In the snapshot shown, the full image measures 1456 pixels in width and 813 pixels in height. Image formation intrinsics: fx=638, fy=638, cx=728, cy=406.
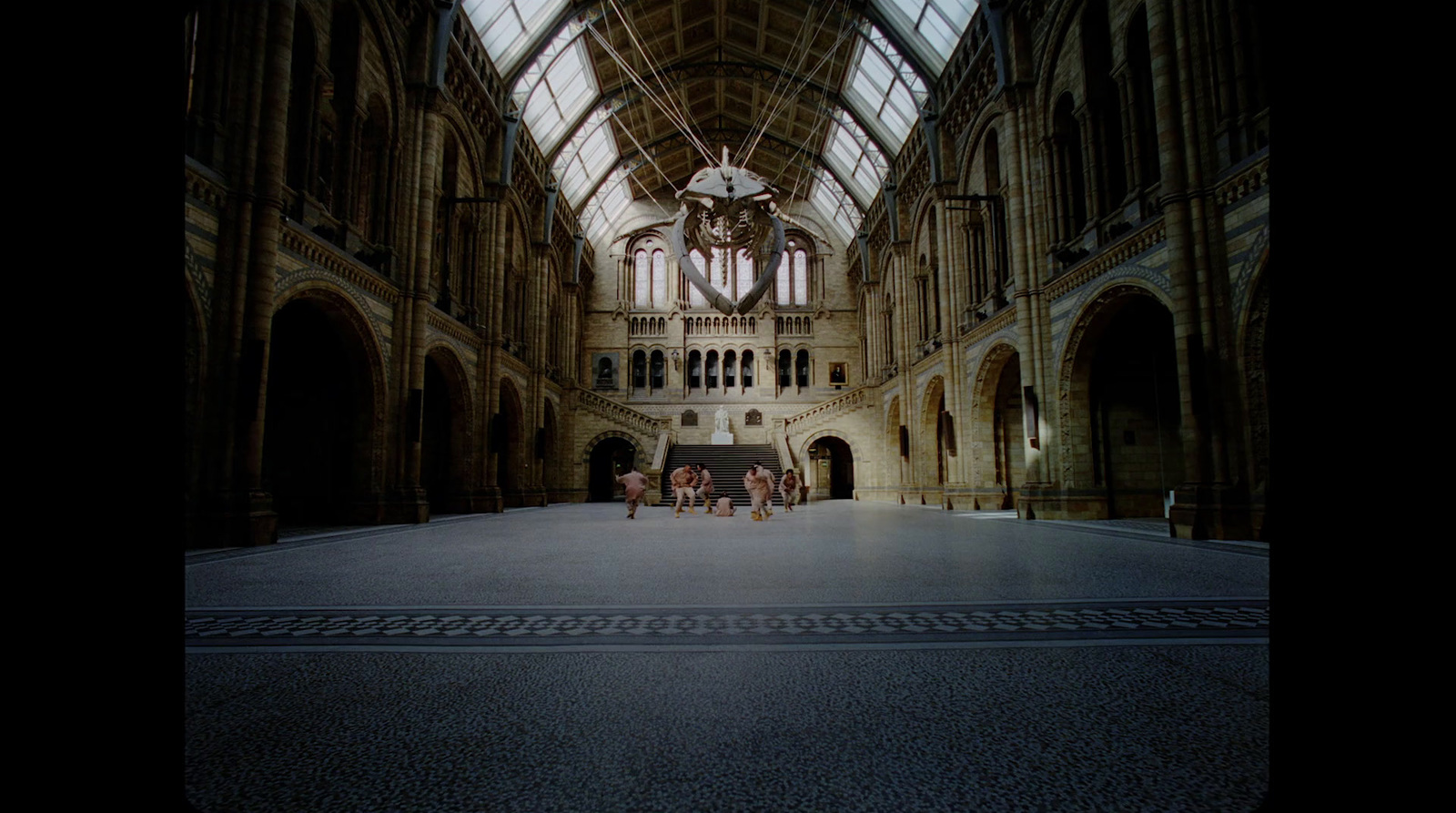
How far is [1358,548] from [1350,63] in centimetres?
70

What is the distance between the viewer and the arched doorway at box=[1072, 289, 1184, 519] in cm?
1383

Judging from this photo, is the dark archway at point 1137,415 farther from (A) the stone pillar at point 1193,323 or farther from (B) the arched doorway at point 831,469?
(B) the arched doorway at point 831,469

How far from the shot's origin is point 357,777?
1.85 m

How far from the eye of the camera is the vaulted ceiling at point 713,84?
20.3 metres

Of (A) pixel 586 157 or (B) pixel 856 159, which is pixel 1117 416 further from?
(A) pixel 586 157

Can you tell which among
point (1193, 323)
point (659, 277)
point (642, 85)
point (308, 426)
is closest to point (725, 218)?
point (642, 85)

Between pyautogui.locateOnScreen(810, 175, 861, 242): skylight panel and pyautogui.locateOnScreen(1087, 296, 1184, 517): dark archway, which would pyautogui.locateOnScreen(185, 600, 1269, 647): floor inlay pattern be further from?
pyautogui.locateOnScreen(810, 175, 861, 242): skylight panel

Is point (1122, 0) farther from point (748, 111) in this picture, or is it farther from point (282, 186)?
point (748, 111)

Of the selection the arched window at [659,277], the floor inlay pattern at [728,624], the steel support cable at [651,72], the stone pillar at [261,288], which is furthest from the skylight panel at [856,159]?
the floor inlay pattern at [728,624]

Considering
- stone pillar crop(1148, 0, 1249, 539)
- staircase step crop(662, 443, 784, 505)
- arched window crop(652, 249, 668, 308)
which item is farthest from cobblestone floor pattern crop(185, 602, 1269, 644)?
arched window crop(652, 249, 668, 308)

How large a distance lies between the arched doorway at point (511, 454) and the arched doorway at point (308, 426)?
6.76 meters

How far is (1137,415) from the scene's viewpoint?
47.5ft

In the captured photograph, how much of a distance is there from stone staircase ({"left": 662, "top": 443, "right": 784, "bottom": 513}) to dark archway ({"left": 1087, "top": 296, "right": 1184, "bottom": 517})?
12147mm

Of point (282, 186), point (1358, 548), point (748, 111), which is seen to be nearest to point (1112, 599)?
point (1358, 548)
